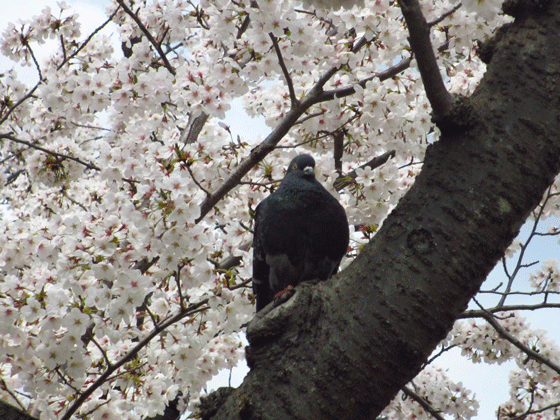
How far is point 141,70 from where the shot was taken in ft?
15.5

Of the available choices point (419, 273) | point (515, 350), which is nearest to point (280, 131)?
point (419, 273)

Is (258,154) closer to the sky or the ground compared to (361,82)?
closer to the ground

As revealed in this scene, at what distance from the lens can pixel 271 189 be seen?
416cm

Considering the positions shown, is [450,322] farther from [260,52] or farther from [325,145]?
[325,145]

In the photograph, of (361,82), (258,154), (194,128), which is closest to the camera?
(258,154)

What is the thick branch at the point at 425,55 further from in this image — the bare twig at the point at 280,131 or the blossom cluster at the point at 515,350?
the blossom cluster at the point at 515,350

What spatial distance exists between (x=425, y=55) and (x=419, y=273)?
66cm

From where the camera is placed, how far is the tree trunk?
1326 mm

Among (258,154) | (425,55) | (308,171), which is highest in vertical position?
(258,154)

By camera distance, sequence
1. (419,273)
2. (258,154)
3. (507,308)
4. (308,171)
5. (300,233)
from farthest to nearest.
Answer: (258,154), (308,171), (300,233), (507,308), (419,273)

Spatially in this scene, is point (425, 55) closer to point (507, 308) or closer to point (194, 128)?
point (507, 308)

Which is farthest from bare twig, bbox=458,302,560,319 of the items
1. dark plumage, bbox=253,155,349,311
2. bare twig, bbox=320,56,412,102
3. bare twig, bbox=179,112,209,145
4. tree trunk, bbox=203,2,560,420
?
bare twig, bbox=179,112,209,145

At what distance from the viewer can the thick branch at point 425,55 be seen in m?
1.41

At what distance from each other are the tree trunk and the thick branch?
52 mm
